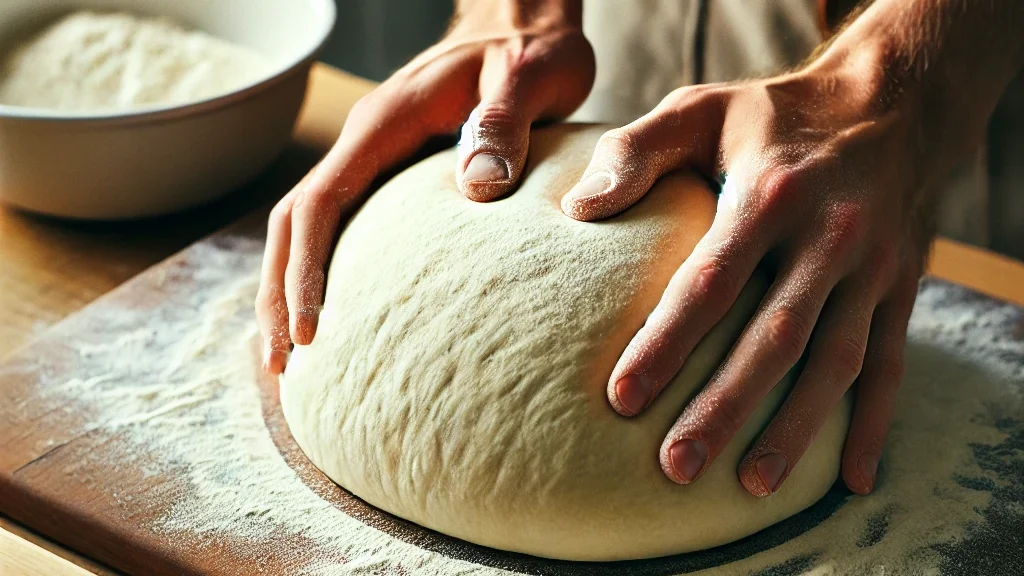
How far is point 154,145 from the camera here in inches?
55.8

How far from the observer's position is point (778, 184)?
93cm

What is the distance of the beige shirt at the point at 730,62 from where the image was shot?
1.71 m

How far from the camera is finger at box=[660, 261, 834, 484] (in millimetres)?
864

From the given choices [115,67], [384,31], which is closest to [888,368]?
[115,67]

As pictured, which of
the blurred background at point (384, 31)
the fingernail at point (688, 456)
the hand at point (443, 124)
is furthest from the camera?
the blurred background at point (384, 31)

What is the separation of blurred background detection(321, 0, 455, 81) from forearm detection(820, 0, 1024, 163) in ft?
6.98

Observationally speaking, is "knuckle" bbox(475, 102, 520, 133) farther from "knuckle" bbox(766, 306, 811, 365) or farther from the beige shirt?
the beige shirt

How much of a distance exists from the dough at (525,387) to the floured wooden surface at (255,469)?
0.04 meters

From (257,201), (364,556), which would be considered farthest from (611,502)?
(257,201)

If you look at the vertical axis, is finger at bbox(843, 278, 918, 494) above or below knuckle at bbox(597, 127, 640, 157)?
below

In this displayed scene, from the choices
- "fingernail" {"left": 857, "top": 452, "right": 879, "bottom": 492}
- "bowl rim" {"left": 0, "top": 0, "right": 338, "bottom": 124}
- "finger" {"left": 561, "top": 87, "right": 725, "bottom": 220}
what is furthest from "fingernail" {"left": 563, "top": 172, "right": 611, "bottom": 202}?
"bowl rim" {"left": 0, "top": 0, "right": 338, "bottom": 124}

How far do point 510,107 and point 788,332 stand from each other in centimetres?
44

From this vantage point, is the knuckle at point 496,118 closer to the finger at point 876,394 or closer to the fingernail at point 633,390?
the fingernail at point 633,390

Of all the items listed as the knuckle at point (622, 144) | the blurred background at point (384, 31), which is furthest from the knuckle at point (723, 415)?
the blurred background at point (384, 31)
